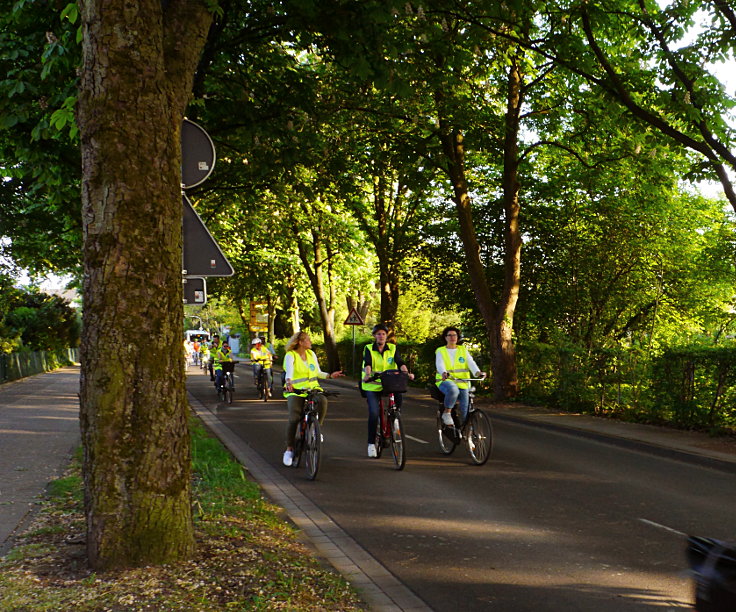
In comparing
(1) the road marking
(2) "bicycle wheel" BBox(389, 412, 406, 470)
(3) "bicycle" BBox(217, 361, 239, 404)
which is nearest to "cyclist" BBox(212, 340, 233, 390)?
(3) "bicycle" BBox(217, 361, 239, 404)

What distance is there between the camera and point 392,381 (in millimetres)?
10328

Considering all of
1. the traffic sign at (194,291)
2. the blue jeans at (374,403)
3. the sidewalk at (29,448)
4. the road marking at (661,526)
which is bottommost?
the road marking at (661,526)

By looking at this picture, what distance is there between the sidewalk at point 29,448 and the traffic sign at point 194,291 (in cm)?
231

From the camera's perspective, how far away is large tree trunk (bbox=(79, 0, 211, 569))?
16.0 ft

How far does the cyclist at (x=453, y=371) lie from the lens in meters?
10.8

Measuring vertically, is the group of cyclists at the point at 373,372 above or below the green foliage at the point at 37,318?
below

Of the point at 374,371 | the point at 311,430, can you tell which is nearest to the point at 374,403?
the point at 374,371

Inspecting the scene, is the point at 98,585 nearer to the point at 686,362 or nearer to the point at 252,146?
the point at 252,146

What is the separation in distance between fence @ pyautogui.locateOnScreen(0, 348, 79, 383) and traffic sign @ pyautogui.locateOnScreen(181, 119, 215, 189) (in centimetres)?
2587

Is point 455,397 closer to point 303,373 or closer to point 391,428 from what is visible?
point 391,428

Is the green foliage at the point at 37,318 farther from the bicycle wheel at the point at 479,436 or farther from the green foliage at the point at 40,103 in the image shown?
the bicycle wheel at the point at 479,436

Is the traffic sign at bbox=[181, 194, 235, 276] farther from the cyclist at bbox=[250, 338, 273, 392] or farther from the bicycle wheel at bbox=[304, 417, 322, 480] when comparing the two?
the cyclist at bbox=[250, 338, 273, 392]

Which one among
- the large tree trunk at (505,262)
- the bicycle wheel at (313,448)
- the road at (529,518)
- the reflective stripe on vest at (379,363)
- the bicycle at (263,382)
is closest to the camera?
the road at (529,518)

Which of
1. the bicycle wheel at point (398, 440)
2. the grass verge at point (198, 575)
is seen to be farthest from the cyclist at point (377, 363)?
the grass verge at point (198, 575)
